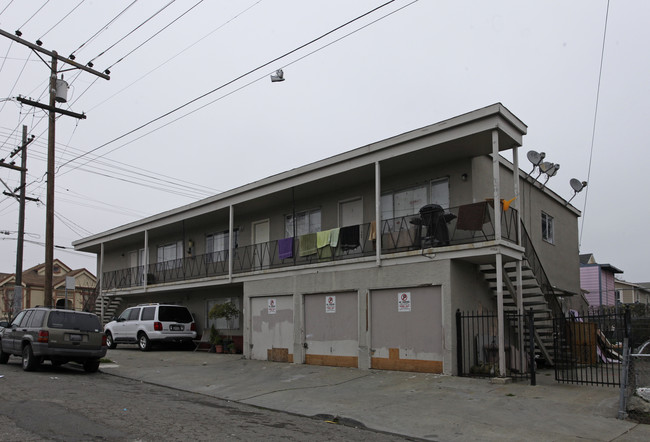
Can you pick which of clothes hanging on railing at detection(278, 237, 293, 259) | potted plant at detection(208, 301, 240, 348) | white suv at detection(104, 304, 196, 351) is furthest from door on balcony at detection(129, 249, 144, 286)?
clothes hanging on railing at detection(278, 237, 293, 259)

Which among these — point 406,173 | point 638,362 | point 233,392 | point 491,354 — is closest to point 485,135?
point 406,173

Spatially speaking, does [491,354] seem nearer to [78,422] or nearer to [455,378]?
[455,378]

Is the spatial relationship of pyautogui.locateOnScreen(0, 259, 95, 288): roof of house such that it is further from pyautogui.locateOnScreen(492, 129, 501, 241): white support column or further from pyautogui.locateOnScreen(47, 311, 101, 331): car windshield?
pyautogui.locateOnScreen(492, 129, 501, 241): white support column

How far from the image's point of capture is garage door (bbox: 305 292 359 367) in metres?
14.8

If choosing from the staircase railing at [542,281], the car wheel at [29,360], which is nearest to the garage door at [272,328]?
the car wheel at [29,360]

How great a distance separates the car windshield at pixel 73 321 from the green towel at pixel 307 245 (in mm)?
6230

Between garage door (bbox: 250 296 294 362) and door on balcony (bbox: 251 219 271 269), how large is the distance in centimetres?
200

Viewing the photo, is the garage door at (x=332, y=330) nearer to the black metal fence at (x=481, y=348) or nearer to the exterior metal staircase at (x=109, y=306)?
the black metal fence at (x=481, y=348)

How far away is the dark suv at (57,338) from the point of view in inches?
522

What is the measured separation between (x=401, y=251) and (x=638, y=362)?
6659 mm

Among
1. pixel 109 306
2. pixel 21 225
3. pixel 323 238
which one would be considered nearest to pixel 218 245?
pixel 323 238

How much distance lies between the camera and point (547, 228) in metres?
19.6

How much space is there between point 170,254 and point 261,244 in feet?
27.5

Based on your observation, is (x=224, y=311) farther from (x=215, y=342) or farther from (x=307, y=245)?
(x=307, y=245)
